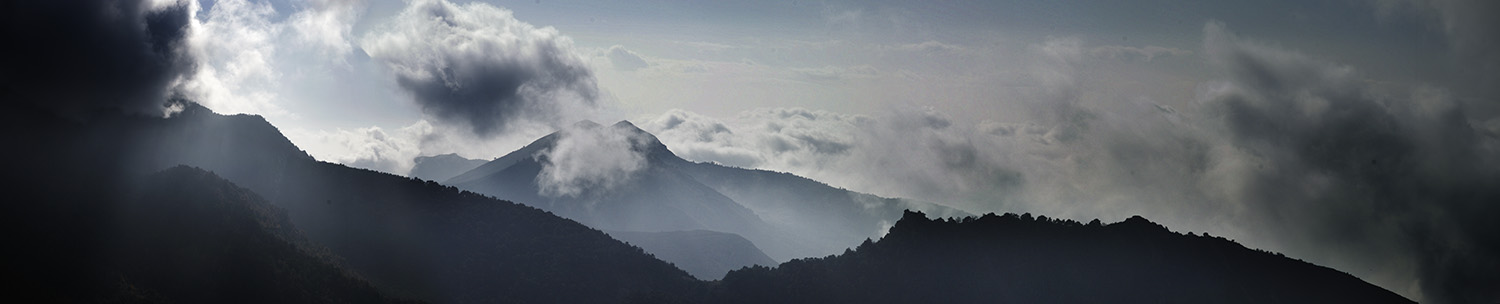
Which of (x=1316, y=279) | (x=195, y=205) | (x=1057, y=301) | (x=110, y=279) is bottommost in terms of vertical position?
(x=110, y=279)

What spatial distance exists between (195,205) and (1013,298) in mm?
179436

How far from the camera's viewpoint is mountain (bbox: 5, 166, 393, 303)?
446 feet

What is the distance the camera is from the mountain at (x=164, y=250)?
13588 centimetres

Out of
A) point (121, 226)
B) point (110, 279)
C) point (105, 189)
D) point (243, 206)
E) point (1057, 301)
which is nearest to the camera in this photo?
point (110, 279)

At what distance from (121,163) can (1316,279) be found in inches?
10735

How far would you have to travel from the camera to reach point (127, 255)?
149 meters

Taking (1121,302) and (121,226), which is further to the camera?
(1121,302)

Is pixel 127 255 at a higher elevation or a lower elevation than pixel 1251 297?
lower

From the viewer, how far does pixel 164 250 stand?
155m

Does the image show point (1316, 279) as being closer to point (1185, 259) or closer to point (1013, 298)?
point (1185, 259)

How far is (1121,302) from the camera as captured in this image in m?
190

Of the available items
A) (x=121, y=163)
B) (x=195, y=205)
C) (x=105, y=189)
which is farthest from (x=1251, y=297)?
(x=121, y=163)

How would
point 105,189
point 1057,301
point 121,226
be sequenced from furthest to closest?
point 1057,301 → point 105,189 → point 121,226

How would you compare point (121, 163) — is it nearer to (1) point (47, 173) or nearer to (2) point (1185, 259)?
(1) point (47, 173)
